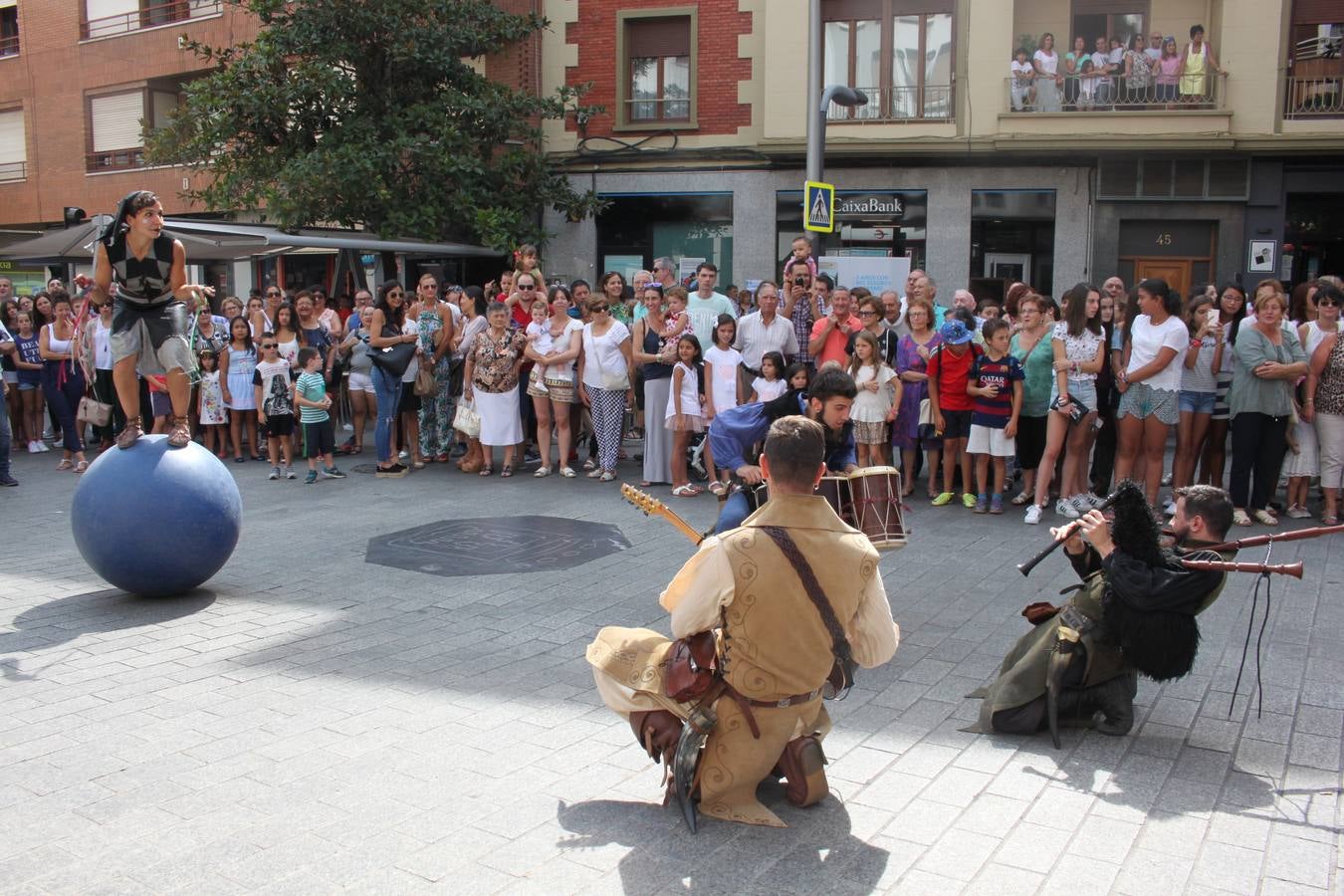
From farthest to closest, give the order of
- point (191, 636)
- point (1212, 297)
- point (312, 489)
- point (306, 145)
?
point (306, 145) → point (312, 489) → point (1212, 297) → point (191, 636)

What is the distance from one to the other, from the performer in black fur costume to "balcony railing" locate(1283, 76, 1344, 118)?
50.8 ft

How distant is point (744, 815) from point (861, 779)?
675mm

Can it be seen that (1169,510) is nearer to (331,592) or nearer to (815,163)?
(815,163)

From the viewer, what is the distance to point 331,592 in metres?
7.46

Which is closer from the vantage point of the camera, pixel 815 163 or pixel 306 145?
pixel 815 163

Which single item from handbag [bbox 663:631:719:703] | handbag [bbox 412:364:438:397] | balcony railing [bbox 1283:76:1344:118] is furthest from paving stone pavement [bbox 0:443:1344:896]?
balcony railing [bbox 1283:76:1344:118]

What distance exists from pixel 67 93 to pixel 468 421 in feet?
75.6

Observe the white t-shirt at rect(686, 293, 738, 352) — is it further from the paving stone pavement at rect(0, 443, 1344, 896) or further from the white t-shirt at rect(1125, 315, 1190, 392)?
the paving stone pavement at rect(0, 443, 1344, 896)

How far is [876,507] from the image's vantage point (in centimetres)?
592

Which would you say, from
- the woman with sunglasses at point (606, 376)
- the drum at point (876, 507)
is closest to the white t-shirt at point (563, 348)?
the woman with sunglasses at point (606, 376)

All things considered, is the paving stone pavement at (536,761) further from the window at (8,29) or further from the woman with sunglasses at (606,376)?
the window at (8,29)

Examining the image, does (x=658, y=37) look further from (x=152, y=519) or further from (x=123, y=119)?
(x=123, y=119)

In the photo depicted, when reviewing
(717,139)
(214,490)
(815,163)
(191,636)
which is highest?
(717,139)

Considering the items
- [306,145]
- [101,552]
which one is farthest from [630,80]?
[101,552]
